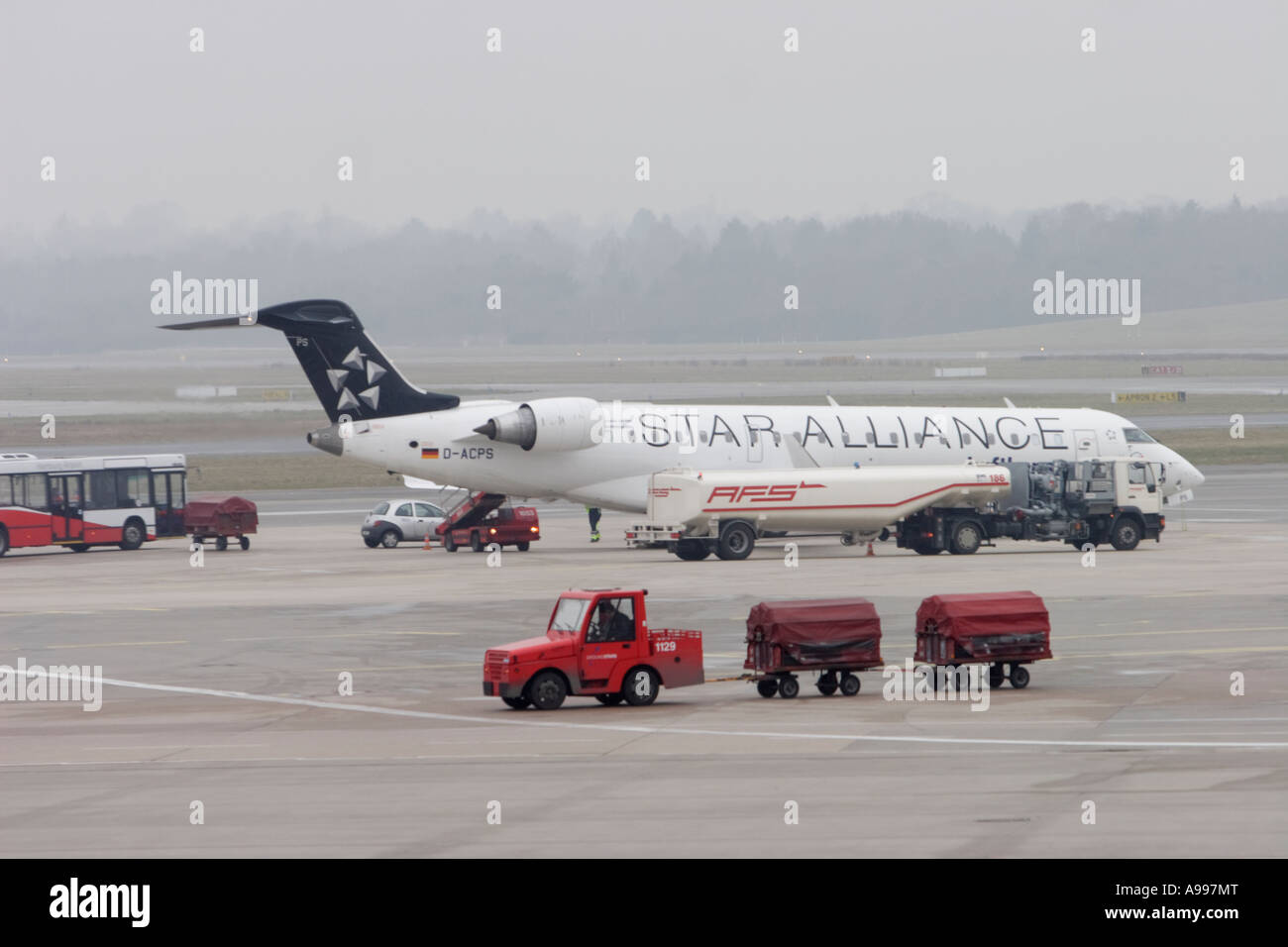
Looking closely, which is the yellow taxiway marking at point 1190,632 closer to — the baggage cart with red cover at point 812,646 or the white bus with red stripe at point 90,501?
the baggage cart with red cover at point 812,646

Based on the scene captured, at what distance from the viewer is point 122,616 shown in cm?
3794

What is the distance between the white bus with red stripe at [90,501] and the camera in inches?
2301

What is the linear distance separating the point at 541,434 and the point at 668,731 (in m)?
31.0

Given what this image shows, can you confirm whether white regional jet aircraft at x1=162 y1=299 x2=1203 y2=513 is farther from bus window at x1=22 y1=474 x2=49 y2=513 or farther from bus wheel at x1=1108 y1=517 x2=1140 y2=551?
bus window at x1=22 y1=474 x2=49 y2=513

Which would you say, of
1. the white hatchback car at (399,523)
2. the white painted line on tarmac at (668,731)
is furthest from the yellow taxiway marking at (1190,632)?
the white hatchback car at (399,523)

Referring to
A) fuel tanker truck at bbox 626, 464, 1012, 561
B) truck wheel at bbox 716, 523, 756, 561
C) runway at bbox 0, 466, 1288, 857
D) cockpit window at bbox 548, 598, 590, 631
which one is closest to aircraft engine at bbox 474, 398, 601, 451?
fuel tanker truck at bbox 626, 464, 1012, 561

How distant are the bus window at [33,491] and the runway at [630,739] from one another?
16.8m

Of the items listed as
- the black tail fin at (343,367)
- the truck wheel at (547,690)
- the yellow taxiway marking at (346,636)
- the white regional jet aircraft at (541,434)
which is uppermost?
the black tail fin at (343,367)

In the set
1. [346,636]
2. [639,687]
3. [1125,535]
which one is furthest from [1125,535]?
[639,687]

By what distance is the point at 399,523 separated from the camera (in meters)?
59.8

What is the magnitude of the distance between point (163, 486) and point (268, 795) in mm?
46771

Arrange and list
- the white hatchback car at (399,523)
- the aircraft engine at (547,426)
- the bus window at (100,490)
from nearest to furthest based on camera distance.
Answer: the aircraft engine at (547,426) < the white hatchback car at (399,523) < the bus window at (100,490)

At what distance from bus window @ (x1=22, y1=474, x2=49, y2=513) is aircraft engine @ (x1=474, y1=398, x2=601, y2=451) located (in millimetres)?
18147

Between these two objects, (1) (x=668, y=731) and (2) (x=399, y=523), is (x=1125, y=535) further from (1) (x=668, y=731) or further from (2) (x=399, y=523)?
(1) (x=668, y=731)
